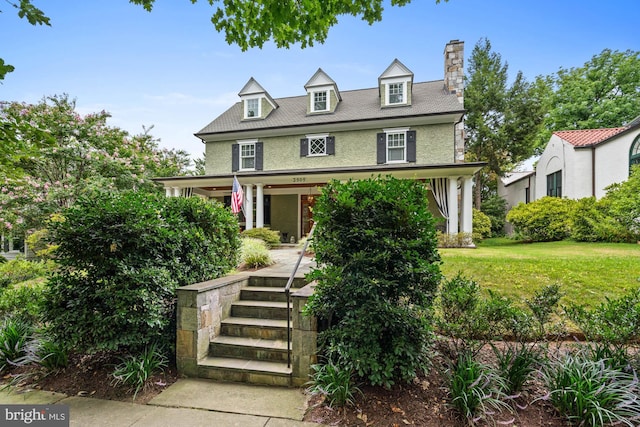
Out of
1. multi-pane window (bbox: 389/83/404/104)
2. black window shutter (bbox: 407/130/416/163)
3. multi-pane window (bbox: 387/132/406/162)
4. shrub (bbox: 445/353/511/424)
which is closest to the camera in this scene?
shrub (bbox: 445/353/511/424)

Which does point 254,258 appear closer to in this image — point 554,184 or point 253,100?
point 253,100

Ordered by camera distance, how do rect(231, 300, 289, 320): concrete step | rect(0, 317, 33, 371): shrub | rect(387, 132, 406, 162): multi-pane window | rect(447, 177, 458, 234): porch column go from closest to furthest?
rect(0, 317, 33, 371): shrub, rect(231, 300, 289, 320): concrete step, rect(447, 177, 458, 234): porch column, rect(387, 132, 406, 162): multi-pane window

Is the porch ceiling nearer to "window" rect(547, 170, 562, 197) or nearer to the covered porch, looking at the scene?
the covered porch

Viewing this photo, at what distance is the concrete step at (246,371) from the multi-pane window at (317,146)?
11445mm

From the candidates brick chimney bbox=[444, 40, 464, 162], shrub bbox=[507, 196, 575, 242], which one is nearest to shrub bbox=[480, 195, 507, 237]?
shrub bbox=[507, 196, 575, 242]

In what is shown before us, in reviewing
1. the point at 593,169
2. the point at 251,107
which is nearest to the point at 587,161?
the point at 593,169

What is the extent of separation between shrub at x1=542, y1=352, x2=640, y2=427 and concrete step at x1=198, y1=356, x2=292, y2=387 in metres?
2.47

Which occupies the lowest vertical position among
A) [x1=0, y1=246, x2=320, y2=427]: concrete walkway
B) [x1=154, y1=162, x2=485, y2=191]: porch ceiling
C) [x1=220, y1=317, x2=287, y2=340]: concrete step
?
[x1=0, y1=246, x2=320, y2=427]: concrete walkway

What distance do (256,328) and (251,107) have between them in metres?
13.9

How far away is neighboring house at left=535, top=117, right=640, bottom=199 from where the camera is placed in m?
11.6

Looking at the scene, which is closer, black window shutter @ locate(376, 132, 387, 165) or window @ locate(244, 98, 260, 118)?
black window shutter @ locate(376, 132, 387, 165)

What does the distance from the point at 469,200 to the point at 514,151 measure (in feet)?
41.6

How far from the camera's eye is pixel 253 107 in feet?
50.7

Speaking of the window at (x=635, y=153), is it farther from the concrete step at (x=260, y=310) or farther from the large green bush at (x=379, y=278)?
the concrete step at (x=260, y=310)
